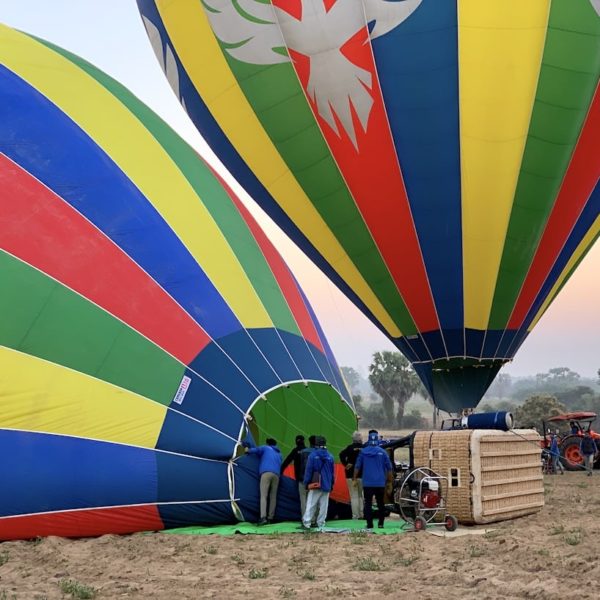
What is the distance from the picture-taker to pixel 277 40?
11609mm

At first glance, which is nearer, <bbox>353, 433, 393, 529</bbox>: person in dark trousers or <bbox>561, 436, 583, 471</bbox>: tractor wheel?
<bbox>353, 433, 393, 529</bbox>: person in dark trousers

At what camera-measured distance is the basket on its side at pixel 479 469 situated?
8.09 metres

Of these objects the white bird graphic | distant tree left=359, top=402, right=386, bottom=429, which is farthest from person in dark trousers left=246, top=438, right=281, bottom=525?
distant tree left=359, top=402, right=386, bottom=429

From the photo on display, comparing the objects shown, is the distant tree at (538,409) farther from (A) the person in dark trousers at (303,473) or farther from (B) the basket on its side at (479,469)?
(A) the person in dark trousers at (303,473)

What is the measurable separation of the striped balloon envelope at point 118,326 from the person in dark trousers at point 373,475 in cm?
87

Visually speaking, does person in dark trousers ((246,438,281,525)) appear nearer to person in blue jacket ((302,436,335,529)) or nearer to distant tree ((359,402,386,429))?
person in blue jacket ((302,436,335,529))

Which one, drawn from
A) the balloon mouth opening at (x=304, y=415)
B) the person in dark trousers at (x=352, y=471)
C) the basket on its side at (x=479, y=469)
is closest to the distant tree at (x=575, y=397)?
the balloon mouth opening at (x=304, y=415)

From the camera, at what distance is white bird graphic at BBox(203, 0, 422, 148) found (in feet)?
36.6

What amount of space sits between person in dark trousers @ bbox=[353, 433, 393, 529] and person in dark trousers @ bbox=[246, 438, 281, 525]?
861 millimetres

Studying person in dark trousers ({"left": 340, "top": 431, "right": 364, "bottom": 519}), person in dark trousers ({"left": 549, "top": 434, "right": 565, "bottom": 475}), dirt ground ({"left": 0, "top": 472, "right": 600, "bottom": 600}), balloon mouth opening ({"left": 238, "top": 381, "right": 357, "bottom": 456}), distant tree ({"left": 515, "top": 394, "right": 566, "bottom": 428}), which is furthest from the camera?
distant tree ({"left": 515, "top": 394, "right": 566, "bottom": 428})

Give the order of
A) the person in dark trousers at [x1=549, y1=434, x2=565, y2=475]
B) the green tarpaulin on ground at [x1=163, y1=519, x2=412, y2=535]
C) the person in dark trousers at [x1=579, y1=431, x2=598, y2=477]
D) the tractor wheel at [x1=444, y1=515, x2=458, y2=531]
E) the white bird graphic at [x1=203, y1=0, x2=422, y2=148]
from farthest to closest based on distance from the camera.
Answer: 1. the person in dark trousers at [x1=579, y1=431, x2=598, y2=477]
2. the person in dark trousers at [x1=549, y1=434, x2=565, y2=475]
3. the white bird graphic at [x1=203, y1=0, x2=422, y2=148]
4. the tractor wheel at [x1=444, y1=515, x2=458, y2=531]
5. the green tarpaulin on ground at [x1=163, y1=519, x2=412, y2=535]

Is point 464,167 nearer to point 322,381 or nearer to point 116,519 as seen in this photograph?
point 322,381

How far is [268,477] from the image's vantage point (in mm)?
8086

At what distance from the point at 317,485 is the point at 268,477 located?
1.65 feet
